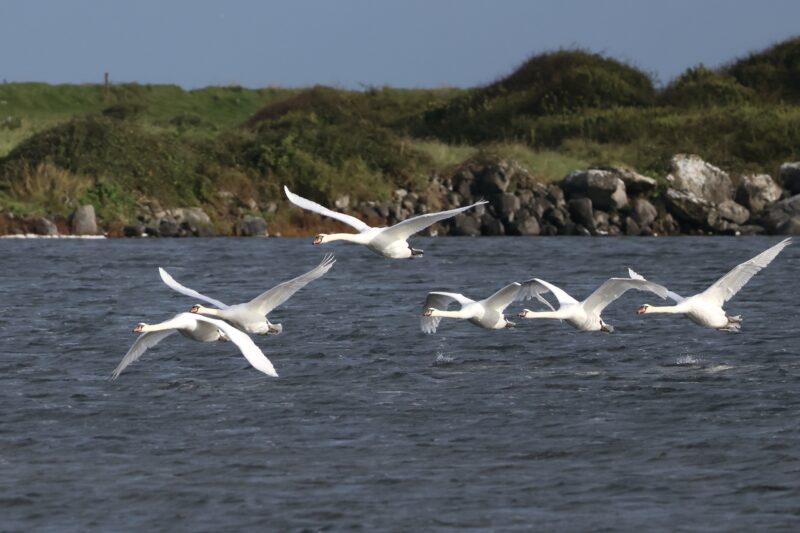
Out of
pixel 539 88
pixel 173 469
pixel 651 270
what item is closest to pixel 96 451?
pixel 173 469

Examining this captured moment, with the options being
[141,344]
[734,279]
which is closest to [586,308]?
[734,279]

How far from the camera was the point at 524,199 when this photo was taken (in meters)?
49.9

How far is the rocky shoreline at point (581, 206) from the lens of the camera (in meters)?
48.7

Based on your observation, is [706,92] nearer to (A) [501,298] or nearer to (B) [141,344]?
(A) [501,298]

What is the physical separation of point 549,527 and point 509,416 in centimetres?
499

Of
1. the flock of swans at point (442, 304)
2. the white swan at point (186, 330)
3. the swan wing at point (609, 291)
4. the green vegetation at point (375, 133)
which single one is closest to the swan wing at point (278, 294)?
the flock of swans at point (442, 304)

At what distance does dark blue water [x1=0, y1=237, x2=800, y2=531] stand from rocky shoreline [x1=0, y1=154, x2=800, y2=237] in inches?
670

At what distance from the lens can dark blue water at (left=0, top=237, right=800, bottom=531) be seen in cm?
1292

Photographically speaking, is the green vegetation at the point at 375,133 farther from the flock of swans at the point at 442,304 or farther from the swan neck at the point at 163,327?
the swan neck at the point at 163,327

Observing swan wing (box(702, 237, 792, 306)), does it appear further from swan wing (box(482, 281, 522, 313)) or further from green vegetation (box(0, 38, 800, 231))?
green vegetation (box(0, 38, 800, 231))

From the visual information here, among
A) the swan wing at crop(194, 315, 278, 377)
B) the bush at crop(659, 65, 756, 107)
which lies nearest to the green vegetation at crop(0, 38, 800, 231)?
the bush at crop(659, 65, 756, 107)

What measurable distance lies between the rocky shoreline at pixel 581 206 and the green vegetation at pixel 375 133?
3.06 feet

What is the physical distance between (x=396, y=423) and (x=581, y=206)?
3335 cm

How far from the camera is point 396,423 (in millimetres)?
16797
